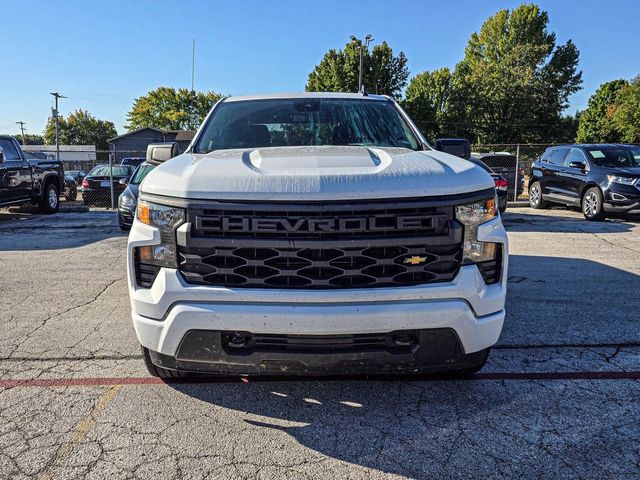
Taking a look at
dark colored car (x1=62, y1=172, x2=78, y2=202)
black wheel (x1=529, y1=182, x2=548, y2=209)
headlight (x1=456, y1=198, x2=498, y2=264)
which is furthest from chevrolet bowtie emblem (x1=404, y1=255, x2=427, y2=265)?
dark colored car (x1=62, y1=172, x2=78, y2=202)

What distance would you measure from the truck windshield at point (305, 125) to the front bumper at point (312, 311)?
57.2 inches

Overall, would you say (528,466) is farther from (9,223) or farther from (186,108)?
(186,108)

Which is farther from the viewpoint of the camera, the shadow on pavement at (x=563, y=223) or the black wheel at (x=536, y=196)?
the black wheel at (x=536, y=196)

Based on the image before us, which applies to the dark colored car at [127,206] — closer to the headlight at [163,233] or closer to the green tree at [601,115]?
the headlight at [163,233]

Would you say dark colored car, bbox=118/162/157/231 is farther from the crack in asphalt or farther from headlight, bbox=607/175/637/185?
headlight, bbox=607/175/637/185

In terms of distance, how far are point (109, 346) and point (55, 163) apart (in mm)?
12153

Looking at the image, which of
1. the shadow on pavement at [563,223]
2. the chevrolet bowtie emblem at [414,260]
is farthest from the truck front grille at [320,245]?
the shadow on pavement at [563,223]

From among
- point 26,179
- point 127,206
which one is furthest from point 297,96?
point 26,179

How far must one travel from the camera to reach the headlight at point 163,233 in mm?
2523

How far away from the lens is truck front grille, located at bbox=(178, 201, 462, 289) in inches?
95.9

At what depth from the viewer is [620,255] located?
743 cm

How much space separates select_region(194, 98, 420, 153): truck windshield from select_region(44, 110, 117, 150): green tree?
99.9 metres

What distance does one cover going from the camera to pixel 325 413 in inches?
112

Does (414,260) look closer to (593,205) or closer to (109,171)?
(593,205)
